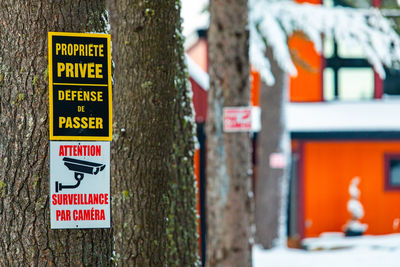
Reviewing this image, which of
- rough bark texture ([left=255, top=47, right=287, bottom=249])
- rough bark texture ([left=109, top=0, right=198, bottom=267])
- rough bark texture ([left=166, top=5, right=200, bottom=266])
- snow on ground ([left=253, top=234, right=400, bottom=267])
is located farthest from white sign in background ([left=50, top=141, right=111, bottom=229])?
rough bark texture ([left=255, top=47, right=287, bottom=249])

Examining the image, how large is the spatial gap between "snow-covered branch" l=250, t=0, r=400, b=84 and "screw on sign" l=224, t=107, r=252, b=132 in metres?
3.65

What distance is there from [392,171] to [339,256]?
6.08 metres

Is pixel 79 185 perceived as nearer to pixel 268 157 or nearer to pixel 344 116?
pixel 268 157

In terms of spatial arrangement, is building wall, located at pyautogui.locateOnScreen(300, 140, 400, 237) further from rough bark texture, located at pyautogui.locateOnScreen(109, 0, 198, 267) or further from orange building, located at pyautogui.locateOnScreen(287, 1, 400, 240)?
rough bark texture, located at pyautogui.locateOnScreen(109, 0, 198, 267)

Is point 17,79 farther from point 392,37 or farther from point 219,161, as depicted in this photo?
point 392,37

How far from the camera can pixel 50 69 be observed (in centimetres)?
387

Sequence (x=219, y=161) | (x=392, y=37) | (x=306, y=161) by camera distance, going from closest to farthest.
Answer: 1. (x=219, y=161)
2. (x=392, y=37)
3. (x=306, y=161)

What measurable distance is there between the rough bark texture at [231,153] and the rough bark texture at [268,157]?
6016mm

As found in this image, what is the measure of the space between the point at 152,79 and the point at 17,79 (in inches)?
69.2

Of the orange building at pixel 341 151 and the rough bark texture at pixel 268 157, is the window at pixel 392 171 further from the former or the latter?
the rough bark texture at pixel 268 157

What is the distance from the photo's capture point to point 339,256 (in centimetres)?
1423

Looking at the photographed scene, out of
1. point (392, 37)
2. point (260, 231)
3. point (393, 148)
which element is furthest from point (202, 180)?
point (393, 148)

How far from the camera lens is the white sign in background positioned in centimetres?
385

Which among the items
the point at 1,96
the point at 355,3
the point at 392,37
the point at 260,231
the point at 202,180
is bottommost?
the point at 260,231
